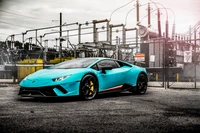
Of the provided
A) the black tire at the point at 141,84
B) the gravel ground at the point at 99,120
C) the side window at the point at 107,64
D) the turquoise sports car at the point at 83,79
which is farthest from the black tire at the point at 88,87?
the black tire at the point at 141,84

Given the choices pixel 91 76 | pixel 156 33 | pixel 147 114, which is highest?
pixel 156 33

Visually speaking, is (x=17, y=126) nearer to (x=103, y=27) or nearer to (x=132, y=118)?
(x=132, y=118)

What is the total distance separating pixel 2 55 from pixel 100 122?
15989mm

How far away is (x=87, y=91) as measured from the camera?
6543mm

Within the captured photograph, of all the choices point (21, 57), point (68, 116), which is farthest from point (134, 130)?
point (21, 57)

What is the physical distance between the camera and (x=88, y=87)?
6547mm

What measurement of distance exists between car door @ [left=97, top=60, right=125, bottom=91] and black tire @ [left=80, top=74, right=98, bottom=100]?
0.21m

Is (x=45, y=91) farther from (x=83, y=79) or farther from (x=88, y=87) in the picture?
(x=88, y=87)

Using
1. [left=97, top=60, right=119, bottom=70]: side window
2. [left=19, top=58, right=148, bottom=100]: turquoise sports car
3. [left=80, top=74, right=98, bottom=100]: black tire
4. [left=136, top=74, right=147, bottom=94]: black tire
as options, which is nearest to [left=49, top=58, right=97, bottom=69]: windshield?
[left=19, top=58, right=148, bottom=100]: turquoise sports car

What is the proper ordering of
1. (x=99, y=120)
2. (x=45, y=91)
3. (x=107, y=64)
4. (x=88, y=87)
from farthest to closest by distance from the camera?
1. (x=107, y=64)
2. (x=88, y=87)
3. (x=45, y=91)
4. (x=99, y=120)

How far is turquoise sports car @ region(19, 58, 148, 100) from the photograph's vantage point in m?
6.08

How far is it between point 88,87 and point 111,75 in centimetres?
90

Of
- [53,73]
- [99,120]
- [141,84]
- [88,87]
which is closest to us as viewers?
[99,120]

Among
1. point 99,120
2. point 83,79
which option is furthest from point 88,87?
point 99,120
